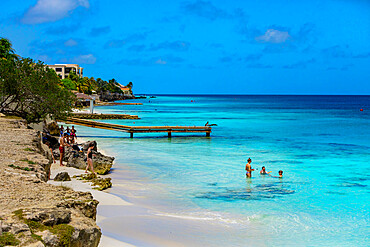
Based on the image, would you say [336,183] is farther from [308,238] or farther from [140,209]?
[140,209]

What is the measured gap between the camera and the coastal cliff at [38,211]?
613 centimetres

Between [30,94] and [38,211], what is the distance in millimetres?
21466

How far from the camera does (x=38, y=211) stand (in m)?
6.80

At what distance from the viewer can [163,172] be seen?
21375mm

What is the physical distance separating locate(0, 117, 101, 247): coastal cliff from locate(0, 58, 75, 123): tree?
15.5 m

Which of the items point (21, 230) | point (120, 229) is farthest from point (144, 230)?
point (21, 230)

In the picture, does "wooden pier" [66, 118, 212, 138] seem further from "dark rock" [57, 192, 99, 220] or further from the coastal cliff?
"dark rock" [57, 192, 99, 220]

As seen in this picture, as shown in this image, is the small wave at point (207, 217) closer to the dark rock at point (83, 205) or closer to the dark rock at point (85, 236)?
the dark rock at point (83, 205)

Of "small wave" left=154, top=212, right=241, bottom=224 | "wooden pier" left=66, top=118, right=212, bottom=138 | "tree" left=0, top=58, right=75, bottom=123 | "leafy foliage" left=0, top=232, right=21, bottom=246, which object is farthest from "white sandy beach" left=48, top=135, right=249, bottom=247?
"wooden pier" left=66, top=118, right=212, bottom=138

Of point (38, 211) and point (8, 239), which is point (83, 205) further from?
point (8, 239)

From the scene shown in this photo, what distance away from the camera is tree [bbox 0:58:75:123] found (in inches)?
1024

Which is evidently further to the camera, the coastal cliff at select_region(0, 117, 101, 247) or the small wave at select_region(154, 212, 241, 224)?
the small wave at select_region(154, 212, 241, 224)

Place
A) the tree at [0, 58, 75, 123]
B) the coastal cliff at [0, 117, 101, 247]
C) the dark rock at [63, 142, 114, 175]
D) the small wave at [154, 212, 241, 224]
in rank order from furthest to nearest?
the tree at [0, 58, 75, 123] < the dark rock at [63, 142, 114, 175] < the small wave at [154, 212, 241, 224] < the coastal cliff at [0, 117, 101, 247]

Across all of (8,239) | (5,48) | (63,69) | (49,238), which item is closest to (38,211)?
(49,238)
